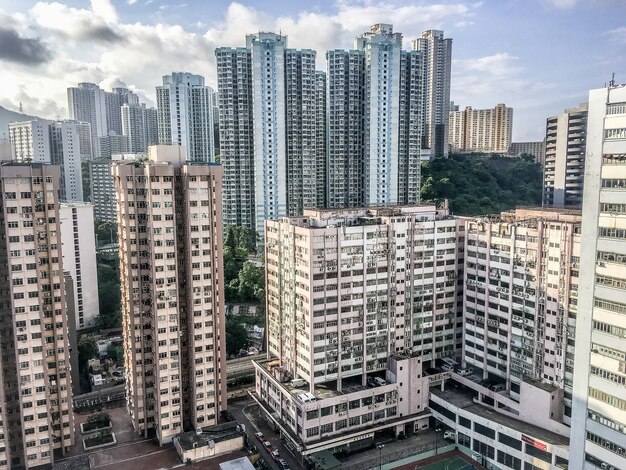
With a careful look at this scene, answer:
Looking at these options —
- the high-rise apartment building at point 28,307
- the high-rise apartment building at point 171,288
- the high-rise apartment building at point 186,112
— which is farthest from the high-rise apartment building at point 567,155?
the high-rise apartment building at point 28,307

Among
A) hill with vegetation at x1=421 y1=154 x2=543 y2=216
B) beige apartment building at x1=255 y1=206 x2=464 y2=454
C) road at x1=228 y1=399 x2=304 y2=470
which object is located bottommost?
road at x1=228 y1=399 x2=304 y2=470

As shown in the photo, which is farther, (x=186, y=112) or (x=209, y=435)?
(x=186, y=112)

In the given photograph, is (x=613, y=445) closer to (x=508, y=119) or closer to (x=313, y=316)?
(x=313, y=316)

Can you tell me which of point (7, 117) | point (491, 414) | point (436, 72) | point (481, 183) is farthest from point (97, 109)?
point (491, 414)

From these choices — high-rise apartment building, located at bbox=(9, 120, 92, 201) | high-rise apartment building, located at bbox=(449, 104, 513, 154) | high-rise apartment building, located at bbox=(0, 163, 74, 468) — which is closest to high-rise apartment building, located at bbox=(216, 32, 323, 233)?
high-rise apartment building, located at bbox=(9, 120, 92, 201)

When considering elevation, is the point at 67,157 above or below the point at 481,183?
above

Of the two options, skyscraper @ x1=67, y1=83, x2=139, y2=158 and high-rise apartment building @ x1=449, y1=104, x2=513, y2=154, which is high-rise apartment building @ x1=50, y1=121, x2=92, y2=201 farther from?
high-rise apartment building @ x1=449, y1=104, x2=513, y2=154

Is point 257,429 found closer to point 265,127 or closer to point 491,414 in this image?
point 491,414
